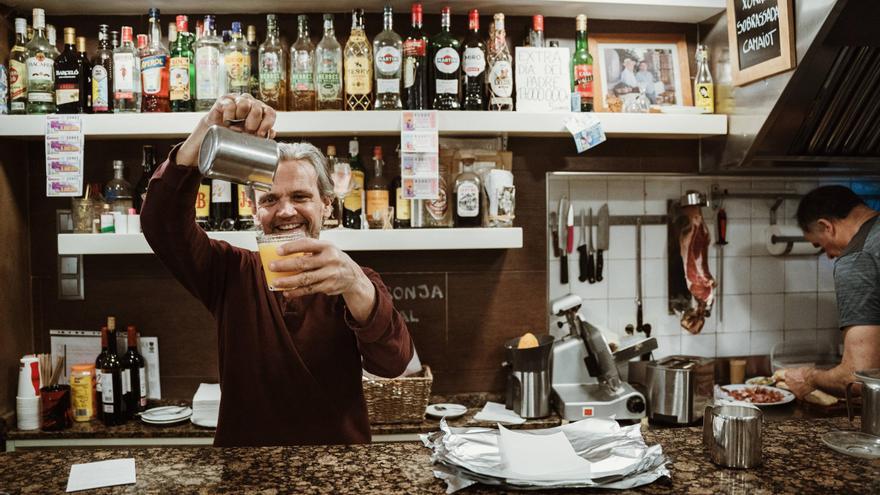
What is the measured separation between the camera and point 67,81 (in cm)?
261

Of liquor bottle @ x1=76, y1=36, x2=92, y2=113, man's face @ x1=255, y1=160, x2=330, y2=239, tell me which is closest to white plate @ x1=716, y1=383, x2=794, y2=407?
man's face @ x1=255, y1=160, x2=330, y2=239

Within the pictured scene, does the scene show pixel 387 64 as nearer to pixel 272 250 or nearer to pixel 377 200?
pixel 377 200

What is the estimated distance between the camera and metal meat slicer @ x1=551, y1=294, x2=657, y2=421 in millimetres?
2580

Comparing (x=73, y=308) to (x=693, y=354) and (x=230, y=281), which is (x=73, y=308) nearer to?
(x=230, y=281)

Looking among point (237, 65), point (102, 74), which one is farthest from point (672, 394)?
point (102, 74)

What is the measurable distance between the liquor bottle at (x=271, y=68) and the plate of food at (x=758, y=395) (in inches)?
87.4

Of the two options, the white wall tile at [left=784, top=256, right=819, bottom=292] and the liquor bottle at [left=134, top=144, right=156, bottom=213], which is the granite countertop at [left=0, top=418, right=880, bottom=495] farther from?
the white wall tile at [left=784, top=256, right=819, bottom=292]

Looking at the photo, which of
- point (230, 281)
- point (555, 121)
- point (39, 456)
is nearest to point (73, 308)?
point (230, 281)

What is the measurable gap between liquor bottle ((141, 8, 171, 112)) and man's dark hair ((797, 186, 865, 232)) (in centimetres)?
261

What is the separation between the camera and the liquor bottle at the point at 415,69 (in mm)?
2629

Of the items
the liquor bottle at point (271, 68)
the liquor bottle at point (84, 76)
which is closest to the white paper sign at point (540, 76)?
the liquor bottle at point (271, 68)

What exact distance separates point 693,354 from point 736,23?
4.88ft

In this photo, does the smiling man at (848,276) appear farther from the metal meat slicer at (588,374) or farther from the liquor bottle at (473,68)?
the liquor bottle at (473,68)

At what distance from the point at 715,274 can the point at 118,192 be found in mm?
2672
